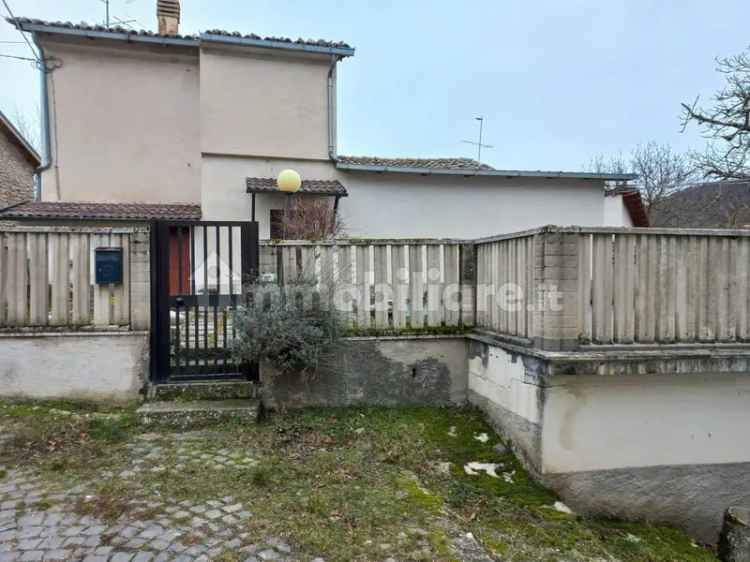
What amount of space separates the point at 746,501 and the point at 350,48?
Answer: 11.2 metres

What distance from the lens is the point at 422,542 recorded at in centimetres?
282

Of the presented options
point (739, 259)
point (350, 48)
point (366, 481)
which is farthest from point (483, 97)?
point (366, 481)

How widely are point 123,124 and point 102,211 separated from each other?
2.64 metres

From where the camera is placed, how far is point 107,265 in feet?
15.9

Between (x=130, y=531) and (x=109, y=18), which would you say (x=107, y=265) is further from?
(x=109, y=18)

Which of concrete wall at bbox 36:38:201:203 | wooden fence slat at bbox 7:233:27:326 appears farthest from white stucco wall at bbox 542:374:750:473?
concrete wall at bbox 36:38:201:203

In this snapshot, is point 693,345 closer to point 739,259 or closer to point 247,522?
point 739,259

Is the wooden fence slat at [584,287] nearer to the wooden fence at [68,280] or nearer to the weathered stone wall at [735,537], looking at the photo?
the weathered stone wall at [735,537]

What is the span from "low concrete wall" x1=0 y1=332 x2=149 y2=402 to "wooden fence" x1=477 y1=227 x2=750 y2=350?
4.19m

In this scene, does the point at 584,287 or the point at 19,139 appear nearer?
the point at 584,287

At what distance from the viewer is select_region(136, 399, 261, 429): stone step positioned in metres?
4.55

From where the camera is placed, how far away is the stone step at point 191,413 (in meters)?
4.55

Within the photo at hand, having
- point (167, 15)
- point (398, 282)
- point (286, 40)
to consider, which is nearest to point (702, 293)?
point (398, 282)

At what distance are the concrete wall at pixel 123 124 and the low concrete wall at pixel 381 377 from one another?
836 centimetres
